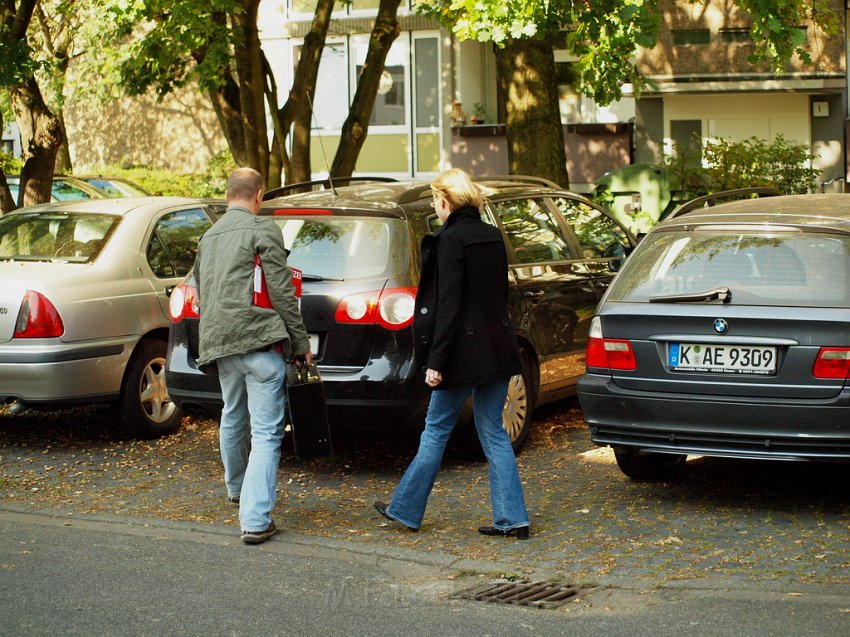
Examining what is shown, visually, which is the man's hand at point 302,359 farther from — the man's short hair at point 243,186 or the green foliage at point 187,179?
the green foliage at point 187,179

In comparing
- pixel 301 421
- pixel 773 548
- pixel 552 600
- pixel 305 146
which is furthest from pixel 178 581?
pixel 305 146

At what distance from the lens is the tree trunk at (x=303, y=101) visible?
16.0m

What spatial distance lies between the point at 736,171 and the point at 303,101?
18.4 ft

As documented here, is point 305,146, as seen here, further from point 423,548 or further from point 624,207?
point 423,548

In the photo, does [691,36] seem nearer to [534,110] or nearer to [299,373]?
[534,110]

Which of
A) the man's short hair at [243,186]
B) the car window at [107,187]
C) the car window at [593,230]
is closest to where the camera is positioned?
the man's short hair at [243,186]

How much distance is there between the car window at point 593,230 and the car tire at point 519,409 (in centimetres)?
129

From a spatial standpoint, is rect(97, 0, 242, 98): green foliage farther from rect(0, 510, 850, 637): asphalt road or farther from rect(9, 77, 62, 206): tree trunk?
rect(0, 510, 850, 637): asphalt road

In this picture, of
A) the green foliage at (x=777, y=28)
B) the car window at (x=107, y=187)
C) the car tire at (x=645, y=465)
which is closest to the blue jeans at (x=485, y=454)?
the car tire at (x=645, y=465)

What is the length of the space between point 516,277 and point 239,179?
7.94ft

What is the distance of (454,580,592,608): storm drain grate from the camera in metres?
5.59

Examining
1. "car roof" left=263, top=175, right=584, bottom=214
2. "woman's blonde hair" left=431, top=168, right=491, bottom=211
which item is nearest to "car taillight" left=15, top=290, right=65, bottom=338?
"car roof" left=263, top=175, right=584, bottom=214

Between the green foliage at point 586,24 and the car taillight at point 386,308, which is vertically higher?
the green foliage at point 586,24

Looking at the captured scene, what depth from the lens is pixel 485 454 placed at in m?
6.71
